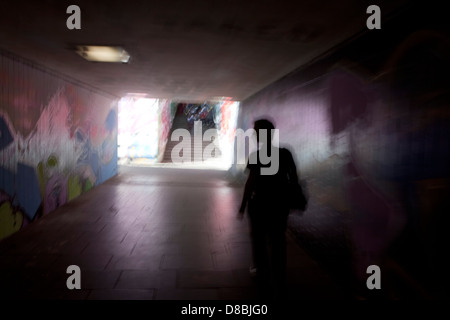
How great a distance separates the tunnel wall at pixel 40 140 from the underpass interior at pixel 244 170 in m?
0.04

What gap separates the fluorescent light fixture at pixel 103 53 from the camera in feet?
15.4

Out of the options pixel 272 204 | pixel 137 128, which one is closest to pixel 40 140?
pixel 272 204

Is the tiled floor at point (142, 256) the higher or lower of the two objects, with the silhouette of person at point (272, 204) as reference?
lower

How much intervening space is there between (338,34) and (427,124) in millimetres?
1780

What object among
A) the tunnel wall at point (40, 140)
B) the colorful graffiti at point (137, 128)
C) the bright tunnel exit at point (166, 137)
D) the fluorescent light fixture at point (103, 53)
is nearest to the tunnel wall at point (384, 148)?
the fluorescent light fixture at point (103, 53)

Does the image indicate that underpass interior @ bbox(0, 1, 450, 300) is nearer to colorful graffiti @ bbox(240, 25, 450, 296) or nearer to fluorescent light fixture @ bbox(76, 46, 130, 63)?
colorful graffiti @ bbox(240, 25, 450, 296)

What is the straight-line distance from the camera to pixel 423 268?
2586mm

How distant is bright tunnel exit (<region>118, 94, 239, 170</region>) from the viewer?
16781mm

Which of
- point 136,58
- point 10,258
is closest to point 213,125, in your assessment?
point 136,58

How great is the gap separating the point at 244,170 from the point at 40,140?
4.05m

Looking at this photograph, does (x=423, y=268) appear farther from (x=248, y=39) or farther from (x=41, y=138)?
(x=41, y=138)

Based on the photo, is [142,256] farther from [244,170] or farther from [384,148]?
[384,148]

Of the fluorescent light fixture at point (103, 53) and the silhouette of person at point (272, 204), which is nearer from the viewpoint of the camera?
the silhouette of person at point (272, 204)

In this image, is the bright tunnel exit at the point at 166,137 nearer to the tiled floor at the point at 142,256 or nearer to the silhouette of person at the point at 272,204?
the tiled floor at the point at 142,256
